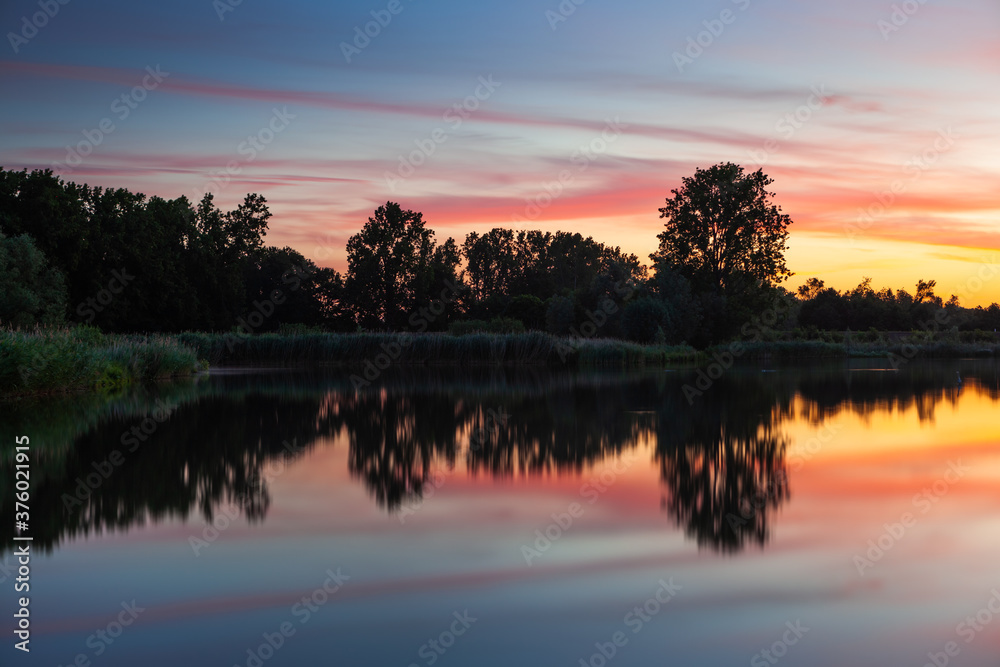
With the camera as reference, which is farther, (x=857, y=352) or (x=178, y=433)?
(x=857, y=352)

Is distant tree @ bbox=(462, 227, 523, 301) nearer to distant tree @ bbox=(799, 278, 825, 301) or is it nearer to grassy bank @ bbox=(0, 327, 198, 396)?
distant tree @ bbox=(799, 278, 825, 301)

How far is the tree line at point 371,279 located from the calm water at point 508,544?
32015 mm

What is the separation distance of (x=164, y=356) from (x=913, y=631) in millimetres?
25265

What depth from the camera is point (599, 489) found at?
8781 mm

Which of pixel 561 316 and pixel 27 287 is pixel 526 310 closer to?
pixel 561 316

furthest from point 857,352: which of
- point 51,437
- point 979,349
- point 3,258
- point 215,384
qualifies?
point 51,437

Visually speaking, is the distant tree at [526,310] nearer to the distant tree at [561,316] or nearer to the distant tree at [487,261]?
the distant tree at [561,316]

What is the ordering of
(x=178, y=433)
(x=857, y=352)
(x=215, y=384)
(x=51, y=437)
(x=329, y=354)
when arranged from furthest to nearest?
(x=857, y=352) < (x=329, y=354) < (x=215, y=384) < (x=178, y=433) < (x=51, y=437)

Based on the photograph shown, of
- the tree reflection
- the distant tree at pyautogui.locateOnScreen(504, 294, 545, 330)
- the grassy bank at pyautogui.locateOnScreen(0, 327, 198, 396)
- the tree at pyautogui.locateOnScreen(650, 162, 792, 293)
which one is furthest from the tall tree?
the tree reflection

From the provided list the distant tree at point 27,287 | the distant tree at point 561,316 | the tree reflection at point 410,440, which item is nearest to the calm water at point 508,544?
the tree reflection at point 410,440

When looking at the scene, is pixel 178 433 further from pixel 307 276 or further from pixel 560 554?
pixel 307 276

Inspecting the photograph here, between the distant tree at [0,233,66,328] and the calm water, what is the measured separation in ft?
93.0

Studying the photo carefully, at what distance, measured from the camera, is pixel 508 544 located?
6.55 m

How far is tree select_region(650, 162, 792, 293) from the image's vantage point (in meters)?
58.0
